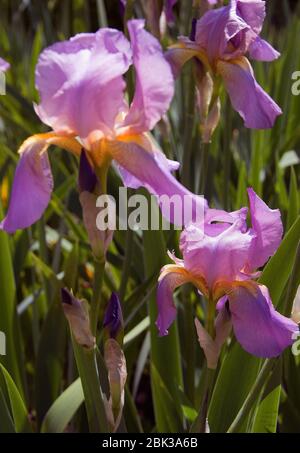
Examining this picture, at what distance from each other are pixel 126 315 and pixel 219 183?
0.67 metres

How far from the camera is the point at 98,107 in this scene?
22.0 inches

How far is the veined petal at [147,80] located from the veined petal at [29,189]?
8cm

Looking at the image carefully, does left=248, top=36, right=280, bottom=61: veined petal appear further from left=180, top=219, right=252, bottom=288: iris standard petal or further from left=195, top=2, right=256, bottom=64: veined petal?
left=180, top=219, right=252, bottom=288: iris standard petal

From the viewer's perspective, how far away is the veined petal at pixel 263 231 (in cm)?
69

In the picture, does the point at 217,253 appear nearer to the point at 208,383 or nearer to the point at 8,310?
the point at 208,383

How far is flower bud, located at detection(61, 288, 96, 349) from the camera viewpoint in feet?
1.93

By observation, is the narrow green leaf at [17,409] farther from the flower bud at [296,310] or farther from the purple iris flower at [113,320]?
the flower bud at [296,310]

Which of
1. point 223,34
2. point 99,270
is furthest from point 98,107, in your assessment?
point 223,34

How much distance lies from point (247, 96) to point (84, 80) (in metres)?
0.30

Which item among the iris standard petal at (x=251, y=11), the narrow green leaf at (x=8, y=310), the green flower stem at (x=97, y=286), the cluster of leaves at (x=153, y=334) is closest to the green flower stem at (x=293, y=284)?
the cluster of leaves at (x=153, y=334)

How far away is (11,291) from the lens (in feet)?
3.33

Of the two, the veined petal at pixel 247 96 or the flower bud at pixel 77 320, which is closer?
the flower bud at pixel 77 320
